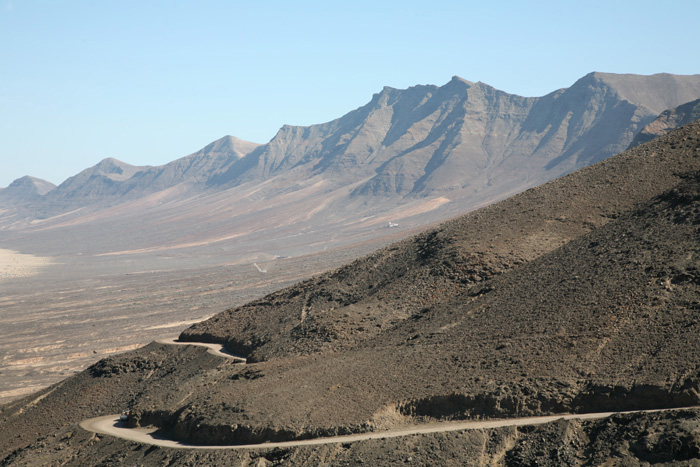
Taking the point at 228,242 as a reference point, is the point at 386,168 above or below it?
above

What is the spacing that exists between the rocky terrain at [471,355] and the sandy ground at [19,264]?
3652 inches

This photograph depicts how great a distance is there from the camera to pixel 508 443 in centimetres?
1458

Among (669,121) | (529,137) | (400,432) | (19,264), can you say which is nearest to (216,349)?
(400,432)

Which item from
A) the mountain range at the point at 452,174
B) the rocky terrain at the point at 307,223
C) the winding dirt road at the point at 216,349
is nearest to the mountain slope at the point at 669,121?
the mountain range at the point at 452,174

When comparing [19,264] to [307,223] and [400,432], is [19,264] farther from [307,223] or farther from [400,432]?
[400,432]

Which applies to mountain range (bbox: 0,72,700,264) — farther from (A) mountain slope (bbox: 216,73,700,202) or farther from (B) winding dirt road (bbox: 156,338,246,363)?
(B) winding dirt road (bbox: 156,338,246,363)

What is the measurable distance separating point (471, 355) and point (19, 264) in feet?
428

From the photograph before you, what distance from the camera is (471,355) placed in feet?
62.8

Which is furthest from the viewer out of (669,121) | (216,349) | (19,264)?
(19,264)

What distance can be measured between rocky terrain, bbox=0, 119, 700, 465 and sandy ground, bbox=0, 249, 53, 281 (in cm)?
9277

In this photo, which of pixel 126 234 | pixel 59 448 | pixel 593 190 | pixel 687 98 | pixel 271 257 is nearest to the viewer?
pixel 59 448

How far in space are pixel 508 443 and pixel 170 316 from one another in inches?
2058

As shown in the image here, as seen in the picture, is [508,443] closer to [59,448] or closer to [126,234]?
[59,448]

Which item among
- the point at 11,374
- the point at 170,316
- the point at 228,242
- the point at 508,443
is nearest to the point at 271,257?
the point at 228,242
